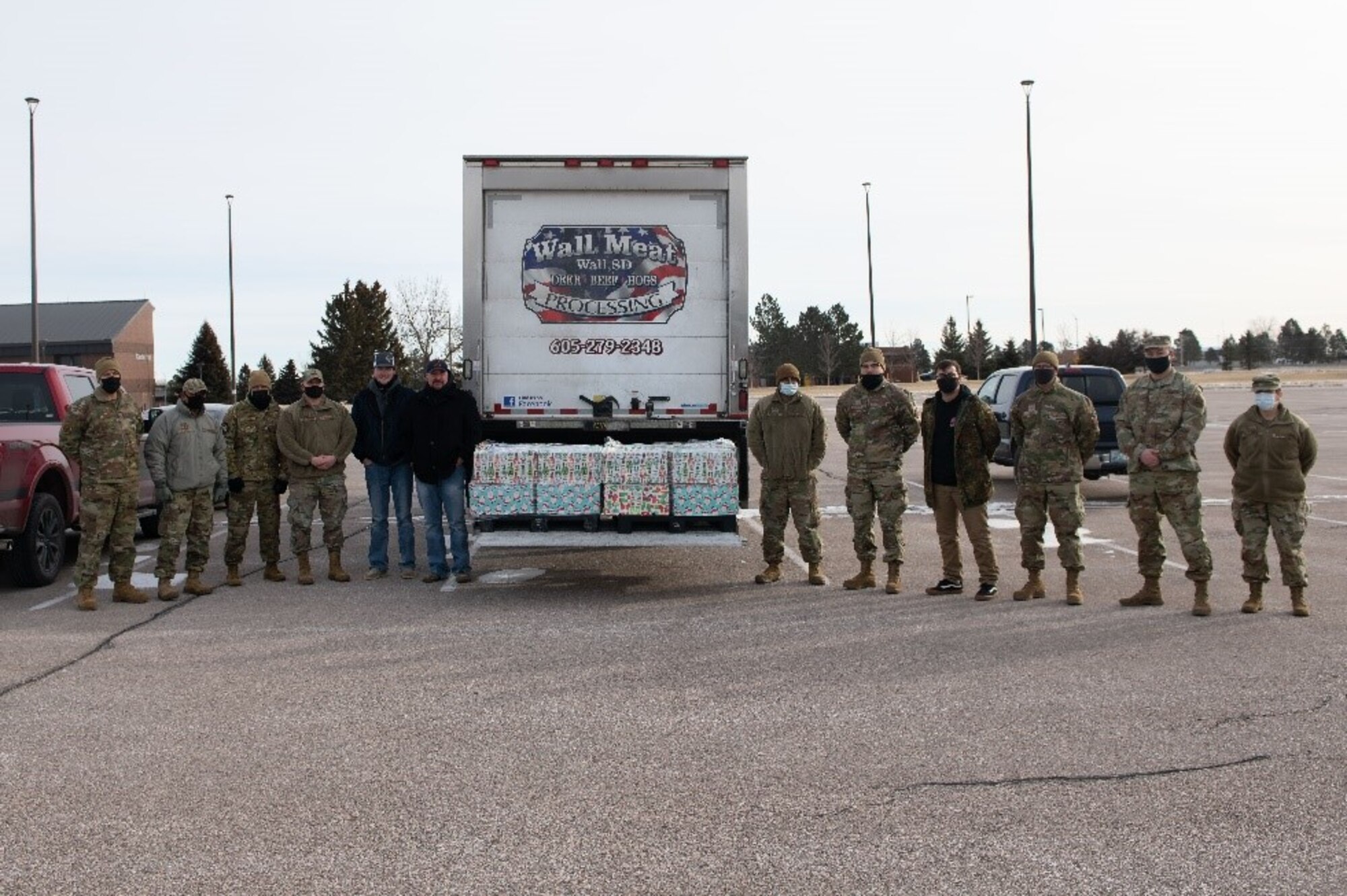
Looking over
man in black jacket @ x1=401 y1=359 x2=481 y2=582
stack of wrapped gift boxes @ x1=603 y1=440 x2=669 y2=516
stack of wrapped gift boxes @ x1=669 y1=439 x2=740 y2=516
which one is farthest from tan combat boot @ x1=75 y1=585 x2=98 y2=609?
stack of wrapped gift boxes @ x1=669 y1=439 x2=740 y2=516

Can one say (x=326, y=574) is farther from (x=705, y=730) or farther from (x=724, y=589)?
(x=705, y=730)

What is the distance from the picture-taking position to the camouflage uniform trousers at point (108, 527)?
32.6ft

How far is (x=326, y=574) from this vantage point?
11.7 meters

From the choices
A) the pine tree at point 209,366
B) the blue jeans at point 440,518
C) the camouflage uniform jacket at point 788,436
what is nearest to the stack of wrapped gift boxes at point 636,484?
the camouflage uniform jacket at point 788,436

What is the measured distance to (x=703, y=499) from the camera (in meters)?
10.1

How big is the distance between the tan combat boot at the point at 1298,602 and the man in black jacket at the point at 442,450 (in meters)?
6.06

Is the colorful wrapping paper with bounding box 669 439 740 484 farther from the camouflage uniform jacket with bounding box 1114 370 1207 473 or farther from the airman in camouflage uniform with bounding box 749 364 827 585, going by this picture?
the camouflage uniform jacket with bounding box 1114 370 1207 473

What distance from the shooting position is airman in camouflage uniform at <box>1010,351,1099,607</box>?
994 centimetres

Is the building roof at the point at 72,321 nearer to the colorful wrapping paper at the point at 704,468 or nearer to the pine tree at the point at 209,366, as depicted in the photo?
the pine tree at the point at 209,366

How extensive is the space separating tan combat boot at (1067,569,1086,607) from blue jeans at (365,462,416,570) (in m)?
5.39

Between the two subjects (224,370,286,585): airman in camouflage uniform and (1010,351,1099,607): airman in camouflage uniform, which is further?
(224,370,286,585): airman in camouflage uniform

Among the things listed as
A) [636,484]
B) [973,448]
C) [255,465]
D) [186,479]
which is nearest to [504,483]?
[636,484]

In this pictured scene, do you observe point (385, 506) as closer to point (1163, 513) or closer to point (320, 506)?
point (320, 506)

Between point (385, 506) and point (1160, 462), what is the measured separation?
20.6 feet
